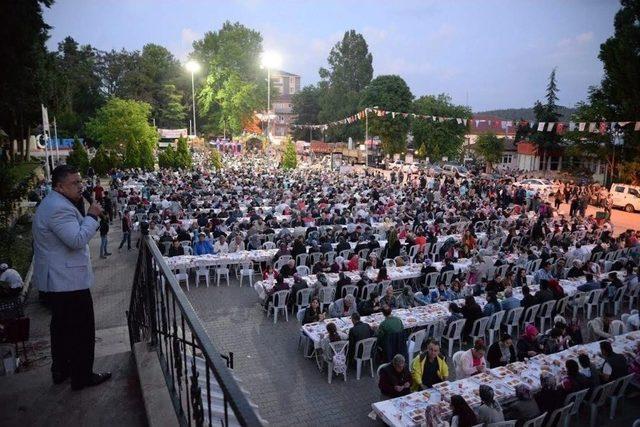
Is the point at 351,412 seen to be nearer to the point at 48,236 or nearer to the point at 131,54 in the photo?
the point at 48,236

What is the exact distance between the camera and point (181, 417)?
280 cm

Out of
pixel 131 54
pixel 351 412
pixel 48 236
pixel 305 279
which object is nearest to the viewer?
pixel 48 236

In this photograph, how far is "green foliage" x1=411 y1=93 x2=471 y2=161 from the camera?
48.0 meters

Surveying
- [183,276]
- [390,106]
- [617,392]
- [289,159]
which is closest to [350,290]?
[183,276]

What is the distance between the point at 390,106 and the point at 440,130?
6836mm

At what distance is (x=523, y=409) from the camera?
622cm

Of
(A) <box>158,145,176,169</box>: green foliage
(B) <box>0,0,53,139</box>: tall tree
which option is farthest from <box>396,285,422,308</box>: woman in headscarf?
(A) <box>158,145,176,169</box>: green foliage

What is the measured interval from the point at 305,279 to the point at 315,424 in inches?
194

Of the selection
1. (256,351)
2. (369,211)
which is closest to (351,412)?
(256,351)

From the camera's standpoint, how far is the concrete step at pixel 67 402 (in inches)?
127

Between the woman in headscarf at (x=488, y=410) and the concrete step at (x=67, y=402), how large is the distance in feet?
15.0

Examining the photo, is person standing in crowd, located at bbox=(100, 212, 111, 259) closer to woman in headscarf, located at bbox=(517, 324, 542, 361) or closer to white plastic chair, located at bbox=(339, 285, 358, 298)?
white plastic chair, located at bbox=(339, 285, 358, 298)

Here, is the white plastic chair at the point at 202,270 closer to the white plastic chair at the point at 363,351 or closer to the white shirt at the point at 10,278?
the white shirt at the point at 10,278

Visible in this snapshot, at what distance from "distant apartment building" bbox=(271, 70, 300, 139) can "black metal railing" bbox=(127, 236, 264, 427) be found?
71557mm
